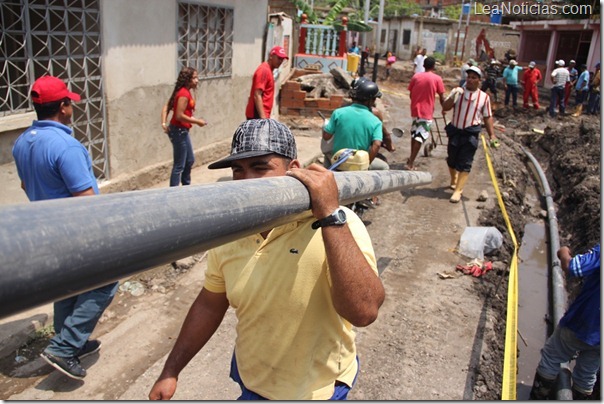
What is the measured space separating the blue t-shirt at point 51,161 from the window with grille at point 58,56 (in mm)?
1913

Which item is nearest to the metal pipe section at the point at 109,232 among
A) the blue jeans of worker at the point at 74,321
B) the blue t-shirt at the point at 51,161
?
the blue t-shirt at the point at 51,161

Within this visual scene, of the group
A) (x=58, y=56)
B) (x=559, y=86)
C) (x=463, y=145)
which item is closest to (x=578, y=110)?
(x=559, y=86)

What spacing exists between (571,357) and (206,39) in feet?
21.6

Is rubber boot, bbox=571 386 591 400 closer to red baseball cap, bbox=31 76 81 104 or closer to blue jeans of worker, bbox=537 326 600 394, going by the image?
blue jeans of worker, bbox=537 326 600 394

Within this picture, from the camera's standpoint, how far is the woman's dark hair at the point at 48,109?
9.77 ft

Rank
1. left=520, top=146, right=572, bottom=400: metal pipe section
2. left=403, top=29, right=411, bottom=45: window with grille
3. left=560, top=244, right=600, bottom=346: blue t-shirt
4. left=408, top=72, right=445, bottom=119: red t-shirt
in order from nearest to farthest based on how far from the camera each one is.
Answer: left=560, top=244, right=600, bottom=346: blue t-shirt
left=520, top=146, right=572, bottom=400: metal pipe section
left=408, top=72, right=445, bottom=119: red t-shirt
left=403, top=29, right=411, bottom=45: window with grille

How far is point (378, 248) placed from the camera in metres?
5.98

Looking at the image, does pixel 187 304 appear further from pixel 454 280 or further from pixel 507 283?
pixel 507 283

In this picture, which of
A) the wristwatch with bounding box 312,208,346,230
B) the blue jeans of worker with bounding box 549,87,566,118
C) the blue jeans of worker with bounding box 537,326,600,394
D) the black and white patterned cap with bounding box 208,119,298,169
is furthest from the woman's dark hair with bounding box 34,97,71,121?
the blue jeans of worker with bounding box 549,87,566,118

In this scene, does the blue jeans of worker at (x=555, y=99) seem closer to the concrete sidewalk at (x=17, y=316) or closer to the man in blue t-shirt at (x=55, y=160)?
the concrete sidewalk at (x=17, y=316)

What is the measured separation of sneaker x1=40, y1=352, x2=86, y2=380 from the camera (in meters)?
3.23

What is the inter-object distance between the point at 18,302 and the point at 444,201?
747 centimetres

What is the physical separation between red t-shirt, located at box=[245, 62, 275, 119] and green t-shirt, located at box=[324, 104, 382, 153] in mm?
1632

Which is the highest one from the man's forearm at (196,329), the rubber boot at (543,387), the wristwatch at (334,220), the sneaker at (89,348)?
the wristwatch at (334,220)
